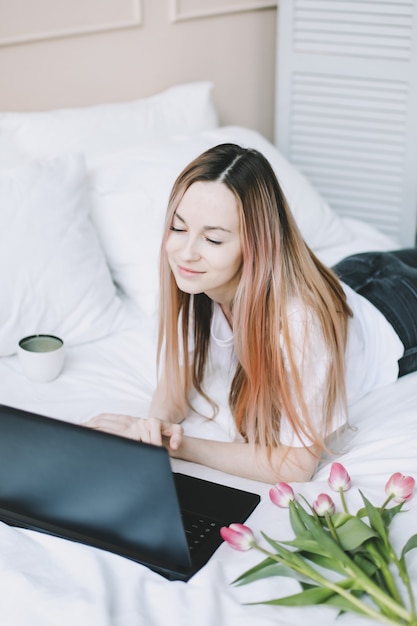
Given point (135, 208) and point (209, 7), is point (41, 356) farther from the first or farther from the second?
point (209, 7)

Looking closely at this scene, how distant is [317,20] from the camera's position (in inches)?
104

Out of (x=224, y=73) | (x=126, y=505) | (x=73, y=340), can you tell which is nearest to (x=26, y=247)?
(x=73, y=340)

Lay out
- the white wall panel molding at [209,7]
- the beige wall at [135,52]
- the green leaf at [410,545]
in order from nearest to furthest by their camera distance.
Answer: the green leaf at [410,545], the beige wall at [135,52], the white wall panel molding at [209,7]

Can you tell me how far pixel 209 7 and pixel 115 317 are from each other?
123 centimetres

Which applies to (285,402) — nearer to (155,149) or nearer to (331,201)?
(155,149)

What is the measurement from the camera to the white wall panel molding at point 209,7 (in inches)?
97.8

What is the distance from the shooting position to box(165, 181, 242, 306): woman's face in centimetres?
132

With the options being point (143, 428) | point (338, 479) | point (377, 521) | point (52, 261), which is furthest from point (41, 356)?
point (377, 521)

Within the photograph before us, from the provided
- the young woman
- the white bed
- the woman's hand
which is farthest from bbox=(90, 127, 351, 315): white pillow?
the woman's hand

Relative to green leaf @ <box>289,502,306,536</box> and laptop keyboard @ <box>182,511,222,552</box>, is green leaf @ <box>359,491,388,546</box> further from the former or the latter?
laptop keyboard @ <box>182,511,222,552</box>

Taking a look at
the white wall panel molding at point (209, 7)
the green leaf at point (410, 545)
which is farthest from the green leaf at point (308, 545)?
the white wall panel molding at point (209, 7)

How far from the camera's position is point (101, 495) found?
1.08 metres

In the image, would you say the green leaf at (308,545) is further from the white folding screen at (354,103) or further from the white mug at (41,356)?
the white folding screen at (354,103)

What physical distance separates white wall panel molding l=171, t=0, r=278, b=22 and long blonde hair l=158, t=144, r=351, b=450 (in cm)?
126
